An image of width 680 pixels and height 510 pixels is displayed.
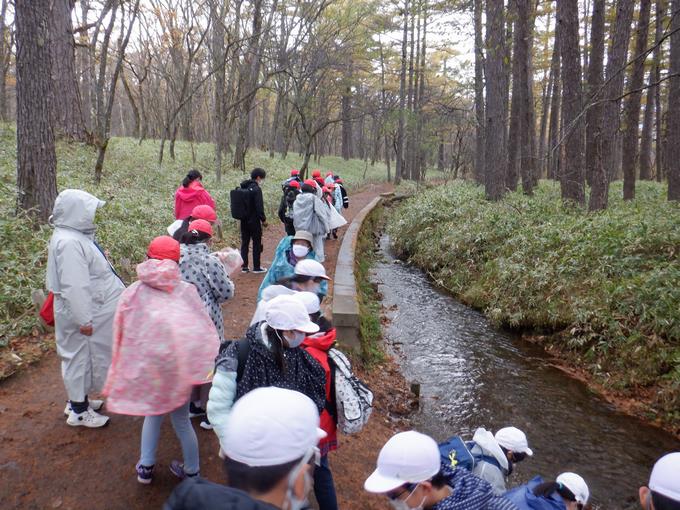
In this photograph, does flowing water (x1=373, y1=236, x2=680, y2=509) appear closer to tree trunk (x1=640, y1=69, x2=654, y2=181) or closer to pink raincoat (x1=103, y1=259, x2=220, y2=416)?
pink raincoat (x1=103, y1=259, x2=220, y2=416)

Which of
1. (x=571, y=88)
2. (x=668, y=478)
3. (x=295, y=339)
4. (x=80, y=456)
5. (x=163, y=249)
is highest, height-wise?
(x=571, y=88)

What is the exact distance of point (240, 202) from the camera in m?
7.93

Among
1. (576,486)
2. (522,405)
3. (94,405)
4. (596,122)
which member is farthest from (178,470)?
(596,122)

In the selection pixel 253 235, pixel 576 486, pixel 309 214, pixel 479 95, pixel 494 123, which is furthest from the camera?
pixel 479 95

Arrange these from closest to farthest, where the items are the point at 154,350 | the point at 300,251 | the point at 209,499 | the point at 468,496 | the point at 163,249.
Answer: the point at 209,499, the point at 468,496, the point at 154,350, the point at 163,249, the point at 300,251

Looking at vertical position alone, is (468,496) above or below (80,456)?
above

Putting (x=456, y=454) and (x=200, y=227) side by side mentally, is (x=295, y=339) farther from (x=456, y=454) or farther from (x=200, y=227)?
(x=200, y=227)

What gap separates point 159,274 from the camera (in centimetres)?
289

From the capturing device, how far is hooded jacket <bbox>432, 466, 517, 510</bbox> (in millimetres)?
2111

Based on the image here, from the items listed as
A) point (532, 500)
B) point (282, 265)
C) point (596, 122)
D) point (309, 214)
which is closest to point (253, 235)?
point (309, 214)

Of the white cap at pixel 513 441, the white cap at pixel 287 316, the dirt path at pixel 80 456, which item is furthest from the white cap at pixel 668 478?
the dirt path at pixel 80 456

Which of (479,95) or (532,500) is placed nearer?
(532,500)

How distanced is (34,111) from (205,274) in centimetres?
566

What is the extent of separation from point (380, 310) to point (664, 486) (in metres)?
6.86
